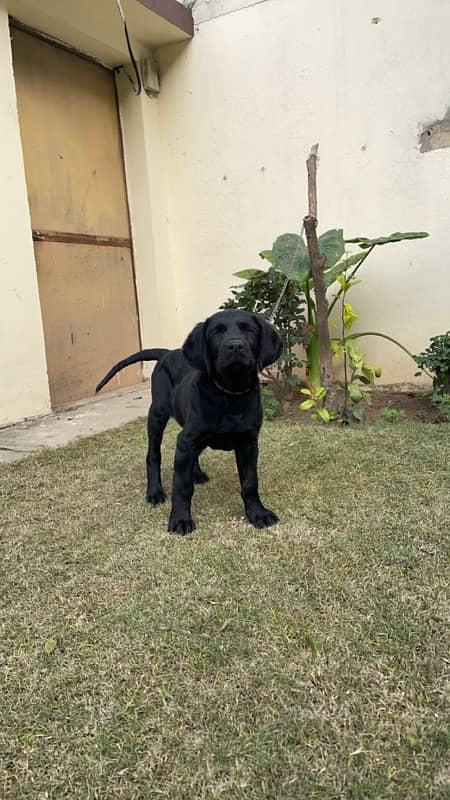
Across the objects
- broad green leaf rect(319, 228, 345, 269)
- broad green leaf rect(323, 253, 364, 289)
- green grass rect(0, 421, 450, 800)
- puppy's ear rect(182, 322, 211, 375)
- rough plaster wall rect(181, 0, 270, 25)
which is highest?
rough plaster wall rect(181, 0, 270, 25)

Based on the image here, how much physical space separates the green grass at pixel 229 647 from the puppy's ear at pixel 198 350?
0.74 meters

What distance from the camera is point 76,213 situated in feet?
19.3

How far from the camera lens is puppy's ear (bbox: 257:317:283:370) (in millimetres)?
2436

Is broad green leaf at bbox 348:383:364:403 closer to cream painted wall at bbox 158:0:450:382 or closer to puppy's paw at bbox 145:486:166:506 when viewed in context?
cream painted wall at bbox 158:0:450:382

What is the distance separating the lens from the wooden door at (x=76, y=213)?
5.42 metres

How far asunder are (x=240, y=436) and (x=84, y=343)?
3875 millimetres

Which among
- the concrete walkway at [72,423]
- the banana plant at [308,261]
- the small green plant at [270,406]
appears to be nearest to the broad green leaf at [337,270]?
the banana plant at [308,261]

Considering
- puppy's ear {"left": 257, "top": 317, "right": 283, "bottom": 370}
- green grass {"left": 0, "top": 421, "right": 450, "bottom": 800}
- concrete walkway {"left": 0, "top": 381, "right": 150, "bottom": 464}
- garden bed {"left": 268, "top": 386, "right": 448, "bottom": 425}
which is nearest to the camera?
green grass {"left": 0, "top": 421, "right": 450, "bottom": 800}

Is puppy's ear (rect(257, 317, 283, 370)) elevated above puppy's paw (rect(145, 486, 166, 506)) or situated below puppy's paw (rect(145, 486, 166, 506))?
above

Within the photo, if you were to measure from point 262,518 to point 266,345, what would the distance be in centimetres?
78

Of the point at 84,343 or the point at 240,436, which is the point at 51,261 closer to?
the point at 84,343

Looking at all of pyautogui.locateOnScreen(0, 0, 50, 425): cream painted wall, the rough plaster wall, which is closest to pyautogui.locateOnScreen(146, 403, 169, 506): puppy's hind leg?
pyautogui.locateOnScreen(0, 0, 50, 425): cream painted wall

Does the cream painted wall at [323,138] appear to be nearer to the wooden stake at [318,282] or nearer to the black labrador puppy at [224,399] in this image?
the wooden stake at [318,282]

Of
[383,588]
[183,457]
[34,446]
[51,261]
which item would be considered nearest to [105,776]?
[383,588]
